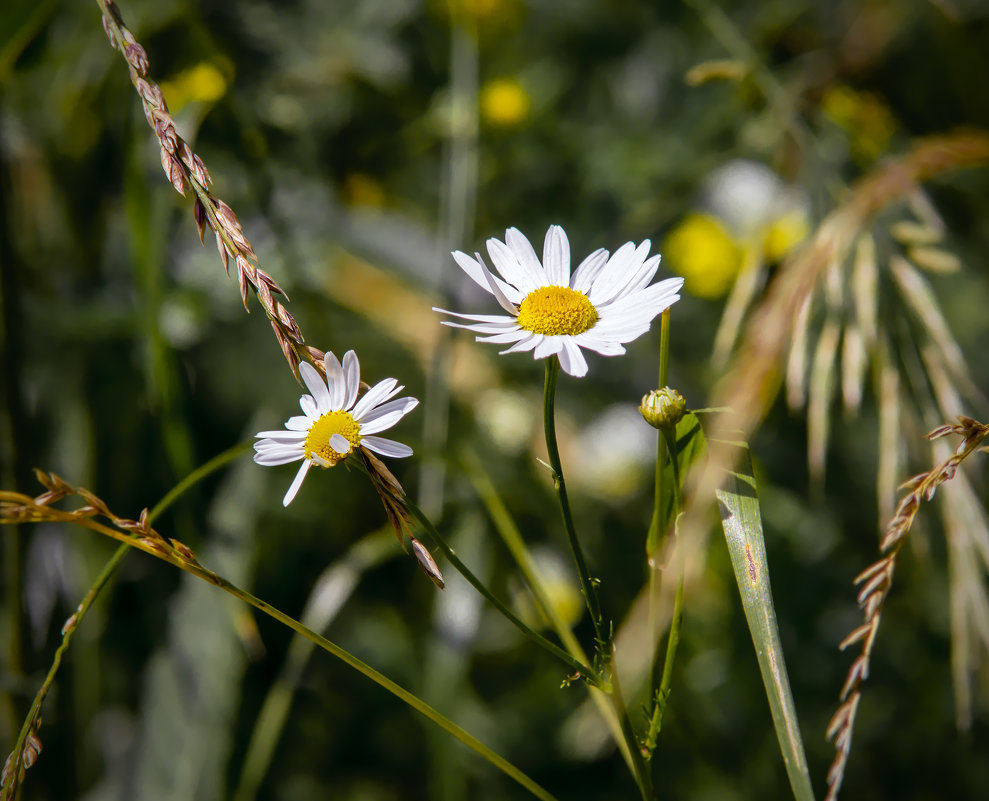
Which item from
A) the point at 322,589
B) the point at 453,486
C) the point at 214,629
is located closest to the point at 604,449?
the point at 453,486

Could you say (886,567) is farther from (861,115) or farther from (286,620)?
(861,115)

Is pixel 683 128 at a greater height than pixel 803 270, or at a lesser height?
greater

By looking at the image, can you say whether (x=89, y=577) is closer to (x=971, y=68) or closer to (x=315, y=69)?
(x=315, y=69)

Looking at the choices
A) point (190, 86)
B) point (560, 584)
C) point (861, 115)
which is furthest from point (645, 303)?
→ point (861, 115)

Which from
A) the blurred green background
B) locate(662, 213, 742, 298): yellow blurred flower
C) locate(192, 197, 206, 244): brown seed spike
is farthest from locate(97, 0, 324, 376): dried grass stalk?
locate(662, 213, 742, 298): yellow blurred flower

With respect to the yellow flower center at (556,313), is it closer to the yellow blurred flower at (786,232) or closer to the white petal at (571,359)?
the white petal at (571,359)

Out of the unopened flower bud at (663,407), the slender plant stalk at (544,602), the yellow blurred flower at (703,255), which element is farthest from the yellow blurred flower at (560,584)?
the unopened flower bud at (663,407)

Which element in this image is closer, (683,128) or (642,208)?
(642,208)
